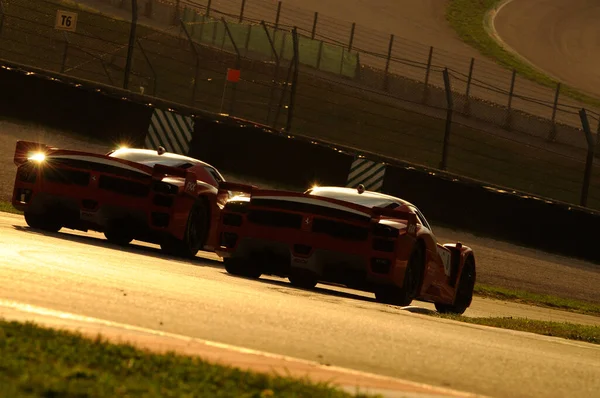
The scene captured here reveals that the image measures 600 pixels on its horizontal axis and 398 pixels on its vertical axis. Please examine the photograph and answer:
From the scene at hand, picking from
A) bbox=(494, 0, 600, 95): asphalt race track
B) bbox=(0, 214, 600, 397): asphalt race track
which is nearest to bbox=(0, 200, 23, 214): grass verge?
bbox=(0, 214, 600, 397): asphalt race track

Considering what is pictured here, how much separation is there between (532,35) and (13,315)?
55893 millimetres

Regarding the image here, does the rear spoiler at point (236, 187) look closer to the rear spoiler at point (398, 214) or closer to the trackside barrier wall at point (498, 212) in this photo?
the rear spoiler at point (398, 214)

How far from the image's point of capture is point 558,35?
61656 millimetres

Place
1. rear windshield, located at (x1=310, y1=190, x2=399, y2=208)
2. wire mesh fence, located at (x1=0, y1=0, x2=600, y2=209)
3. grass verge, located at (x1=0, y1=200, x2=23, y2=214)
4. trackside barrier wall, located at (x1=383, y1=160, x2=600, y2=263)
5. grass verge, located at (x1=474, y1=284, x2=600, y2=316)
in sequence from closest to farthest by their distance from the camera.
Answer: rear windshield, located at (x1=310, y1=190, x2=399, y2=208)
grass verge, located at (x1=0, y1=200, x2=23, y2=214)
grass verge, located at (x1=474, y1=284, x2=600, y2=316)
trackside barrier wall, located at (x1=383, y1=160, x2=600, y2=263)
wire mesh fence, located at (x1=0, y1=0, x2=600, y2=209)

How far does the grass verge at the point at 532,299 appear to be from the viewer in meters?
19.4

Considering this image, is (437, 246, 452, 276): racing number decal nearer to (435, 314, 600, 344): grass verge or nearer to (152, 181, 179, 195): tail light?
(435, 314, 600, 344): grass verge

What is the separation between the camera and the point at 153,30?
3738 cm

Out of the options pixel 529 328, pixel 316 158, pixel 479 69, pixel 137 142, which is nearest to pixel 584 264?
pixel 316 158

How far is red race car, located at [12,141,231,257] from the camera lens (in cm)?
1362

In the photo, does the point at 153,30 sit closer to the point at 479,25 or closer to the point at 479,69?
the point at 479,69

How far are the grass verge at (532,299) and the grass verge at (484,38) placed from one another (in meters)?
30.7

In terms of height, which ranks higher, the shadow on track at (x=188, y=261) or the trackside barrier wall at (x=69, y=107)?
the trackside barrier wall at (x=69, y=107)

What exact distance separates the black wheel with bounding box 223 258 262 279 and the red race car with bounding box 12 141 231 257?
0.77 m

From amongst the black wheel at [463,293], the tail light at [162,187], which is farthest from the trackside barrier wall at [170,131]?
the tail light at [162,187]
